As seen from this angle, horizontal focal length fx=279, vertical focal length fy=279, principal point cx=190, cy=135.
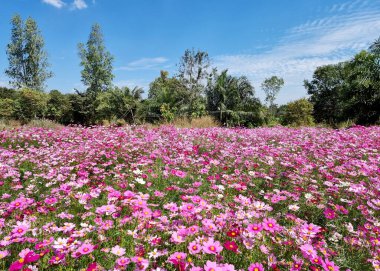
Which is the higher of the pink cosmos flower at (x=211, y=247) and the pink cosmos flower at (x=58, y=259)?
the pink cosmos flower at (x=211, y=247)

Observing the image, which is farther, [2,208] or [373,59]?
[373,59]

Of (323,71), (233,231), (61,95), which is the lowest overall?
(233,231)

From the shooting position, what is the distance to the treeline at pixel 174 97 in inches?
777

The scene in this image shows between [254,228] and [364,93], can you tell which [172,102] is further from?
[254,228]

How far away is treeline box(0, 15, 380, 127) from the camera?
64.7 ft

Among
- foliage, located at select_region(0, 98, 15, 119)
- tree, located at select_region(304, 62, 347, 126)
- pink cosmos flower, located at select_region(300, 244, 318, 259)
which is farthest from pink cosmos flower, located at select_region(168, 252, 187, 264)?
tree, located at select_region(304, 62, 347, 126)

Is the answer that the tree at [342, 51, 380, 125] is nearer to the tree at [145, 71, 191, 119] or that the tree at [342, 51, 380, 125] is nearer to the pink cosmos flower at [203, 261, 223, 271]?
the tree at [145, 71, 191, 119]

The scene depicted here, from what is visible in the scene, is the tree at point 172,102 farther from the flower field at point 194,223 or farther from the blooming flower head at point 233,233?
the blooming flower head at point 233,233

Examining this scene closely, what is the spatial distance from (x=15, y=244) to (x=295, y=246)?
2.43m

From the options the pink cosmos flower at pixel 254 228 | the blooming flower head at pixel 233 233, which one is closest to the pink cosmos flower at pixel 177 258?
the blooming flower head at pixel 233 233

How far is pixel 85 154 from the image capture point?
19.2 ft

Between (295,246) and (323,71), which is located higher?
(323,71)

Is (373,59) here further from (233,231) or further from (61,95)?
(61,95)

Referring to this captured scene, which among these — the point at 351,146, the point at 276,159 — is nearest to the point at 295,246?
the point at 276,159
